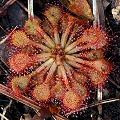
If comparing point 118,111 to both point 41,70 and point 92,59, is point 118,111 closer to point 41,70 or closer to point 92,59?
point 92,59

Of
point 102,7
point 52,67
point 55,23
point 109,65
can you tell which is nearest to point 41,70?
point 52,67

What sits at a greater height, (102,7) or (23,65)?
(102,7)

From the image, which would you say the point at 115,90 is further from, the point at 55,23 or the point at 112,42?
the point at 55,23

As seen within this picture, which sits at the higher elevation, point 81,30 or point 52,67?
point 81,30

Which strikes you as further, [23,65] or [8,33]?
[8,33]

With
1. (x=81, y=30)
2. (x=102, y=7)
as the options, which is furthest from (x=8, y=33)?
(x=102, y=7)

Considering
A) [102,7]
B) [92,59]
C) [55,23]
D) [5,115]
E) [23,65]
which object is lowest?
[5,115]
